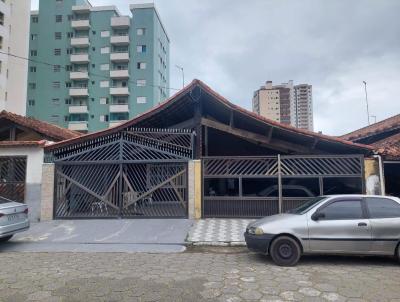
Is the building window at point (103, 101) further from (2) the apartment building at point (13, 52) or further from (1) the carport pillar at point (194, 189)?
(1) the carport pillar at point (194, 189)

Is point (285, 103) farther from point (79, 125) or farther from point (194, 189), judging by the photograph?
point (194, 189)

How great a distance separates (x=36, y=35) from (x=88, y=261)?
169 ft

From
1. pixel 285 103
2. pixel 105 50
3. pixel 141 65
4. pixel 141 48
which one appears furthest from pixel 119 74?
pixel 285 103

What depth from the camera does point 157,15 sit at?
49625mm

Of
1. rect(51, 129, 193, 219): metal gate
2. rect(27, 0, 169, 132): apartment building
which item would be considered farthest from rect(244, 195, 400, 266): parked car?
rect(27, 0, 169, 132): apartment building

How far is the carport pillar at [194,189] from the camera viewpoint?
1103 cm

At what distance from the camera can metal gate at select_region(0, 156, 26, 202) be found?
37.8ft

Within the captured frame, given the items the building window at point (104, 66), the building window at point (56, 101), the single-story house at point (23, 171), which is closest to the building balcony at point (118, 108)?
the building window at point (104, 66)

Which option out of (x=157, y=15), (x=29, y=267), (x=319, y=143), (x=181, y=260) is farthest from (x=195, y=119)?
(x=157, y=15)

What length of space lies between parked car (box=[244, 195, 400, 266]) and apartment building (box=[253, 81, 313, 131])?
33.5 metres

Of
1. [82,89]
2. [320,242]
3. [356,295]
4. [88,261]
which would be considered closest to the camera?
[356,295]

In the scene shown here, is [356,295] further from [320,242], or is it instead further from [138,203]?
[138,203]

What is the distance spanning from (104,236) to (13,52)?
33219 millimetres

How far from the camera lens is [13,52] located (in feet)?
113
